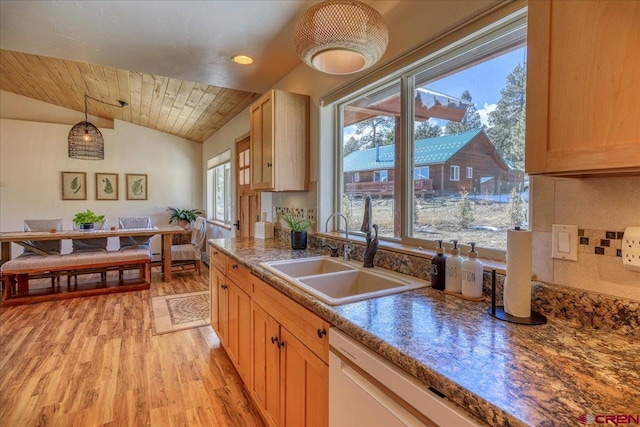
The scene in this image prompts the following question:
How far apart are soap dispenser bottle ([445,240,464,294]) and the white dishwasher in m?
0.52

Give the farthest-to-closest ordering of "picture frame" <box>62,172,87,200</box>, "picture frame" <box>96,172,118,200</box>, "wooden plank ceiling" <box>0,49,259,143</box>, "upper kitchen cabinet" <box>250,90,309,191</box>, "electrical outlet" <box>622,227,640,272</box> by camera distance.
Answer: "picture frame" <box>96,172,118,200</box> < "picture frame" <box>62,172,87,200</box> < "wooden plank ceiling" <box>0,49,259,143</box> < "upper kitchen cabinet" <box>250,90,309,191</box> < "electrical outlet" <box>622,227,640,272</box>

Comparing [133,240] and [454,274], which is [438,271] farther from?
[133,240]

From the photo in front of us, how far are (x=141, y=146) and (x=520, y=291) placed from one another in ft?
22.8

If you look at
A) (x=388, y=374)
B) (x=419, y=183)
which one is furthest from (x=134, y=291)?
(x=388, y=374)

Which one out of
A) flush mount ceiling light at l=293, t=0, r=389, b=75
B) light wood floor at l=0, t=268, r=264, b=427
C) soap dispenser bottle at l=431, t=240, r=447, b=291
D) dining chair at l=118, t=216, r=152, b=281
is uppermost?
flush mount ceiling light at l=293, t=0, r=389, b=75

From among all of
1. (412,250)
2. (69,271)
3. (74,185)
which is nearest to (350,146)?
(412,250)

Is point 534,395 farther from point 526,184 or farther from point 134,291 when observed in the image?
point 134,291

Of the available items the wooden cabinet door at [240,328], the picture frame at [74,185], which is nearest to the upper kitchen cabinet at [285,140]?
the wooden cabinet door at [240,328]

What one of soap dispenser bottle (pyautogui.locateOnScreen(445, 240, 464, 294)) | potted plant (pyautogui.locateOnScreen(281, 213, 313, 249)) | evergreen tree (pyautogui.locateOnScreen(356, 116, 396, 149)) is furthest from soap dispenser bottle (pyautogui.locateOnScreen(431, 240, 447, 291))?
potted plant (pyautogui.locateOnScreen(281, 213, 313, 249))

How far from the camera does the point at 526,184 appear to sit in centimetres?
124

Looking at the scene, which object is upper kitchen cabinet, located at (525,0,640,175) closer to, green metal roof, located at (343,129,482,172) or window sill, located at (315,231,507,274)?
→ window sill, located at (315,231,507,274)

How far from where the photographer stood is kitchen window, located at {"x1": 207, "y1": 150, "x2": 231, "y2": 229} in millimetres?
5367

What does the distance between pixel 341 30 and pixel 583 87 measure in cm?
81

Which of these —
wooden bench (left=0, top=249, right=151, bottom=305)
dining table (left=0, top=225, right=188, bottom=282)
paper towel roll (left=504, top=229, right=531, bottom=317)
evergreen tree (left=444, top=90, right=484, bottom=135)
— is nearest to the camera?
paper towel roll (left=504, top=229, right=531, bottom=317)
